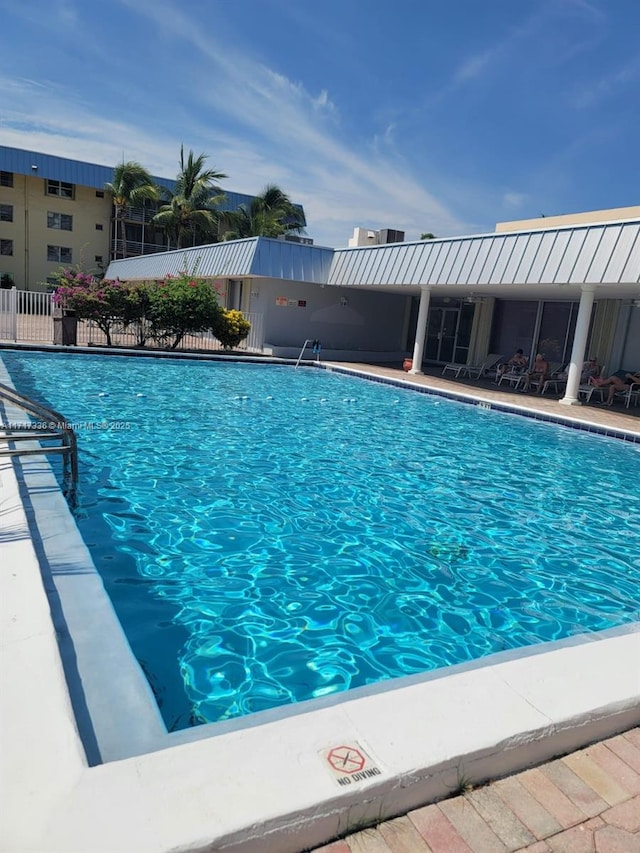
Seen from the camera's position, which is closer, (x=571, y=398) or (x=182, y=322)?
(x=571, y=398)

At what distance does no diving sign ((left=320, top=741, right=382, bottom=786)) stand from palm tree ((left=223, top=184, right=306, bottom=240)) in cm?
3539

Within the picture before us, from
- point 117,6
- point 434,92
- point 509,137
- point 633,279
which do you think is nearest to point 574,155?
point 509,137

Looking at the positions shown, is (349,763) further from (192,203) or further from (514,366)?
(192,203)

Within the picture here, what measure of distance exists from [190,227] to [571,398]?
2771 cm

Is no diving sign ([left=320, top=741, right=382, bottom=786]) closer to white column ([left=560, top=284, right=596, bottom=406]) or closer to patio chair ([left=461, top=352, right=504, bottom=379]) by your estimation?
white column ([left=560, top=284, right=596, bottom=406])

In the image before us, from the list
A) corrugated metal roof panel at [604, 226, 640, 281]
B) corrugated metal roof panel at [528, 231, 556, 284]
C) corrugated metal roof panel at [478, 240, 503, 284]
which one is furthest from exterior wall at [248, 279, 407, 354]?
corrugated metal roof panel at [604, 226, 640, 281]

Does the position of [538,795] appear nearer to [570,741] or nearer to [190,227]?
[570,741]

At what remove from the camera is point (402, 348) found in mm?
25016

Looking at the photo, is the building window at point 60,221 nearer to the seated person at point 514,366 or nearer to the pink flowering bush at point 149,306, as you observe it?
the pink flowering bush at point 149,306

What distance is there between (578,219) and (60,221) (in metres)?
30.8

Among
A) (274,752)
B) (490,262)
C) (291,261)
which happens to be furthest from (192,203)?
(274,752)

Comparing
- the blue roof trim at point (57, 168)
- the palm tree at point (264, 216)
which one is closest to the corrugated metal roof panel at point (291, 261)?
the palm tree at point (264, 216)

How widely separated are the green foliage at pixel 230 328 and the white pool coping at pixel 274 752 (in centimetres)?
1715

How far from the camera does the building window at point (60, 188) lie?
1432 inches
